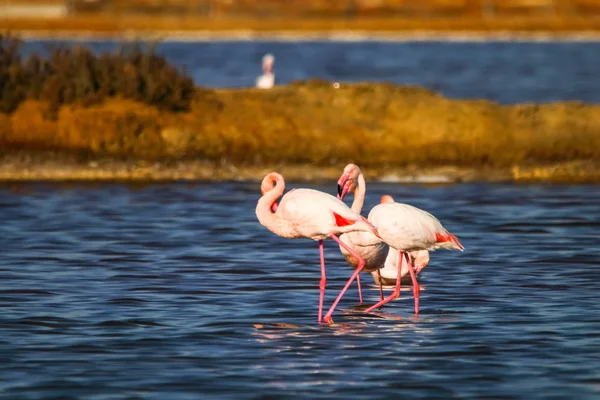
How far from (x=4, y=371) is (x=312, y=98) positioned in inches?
589

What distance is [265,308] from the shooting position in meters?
14.1

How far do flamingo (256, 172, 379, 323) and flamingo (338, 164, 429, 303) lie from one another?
0.15 m

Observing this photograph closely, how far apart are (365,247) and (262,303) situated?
47.4 inches

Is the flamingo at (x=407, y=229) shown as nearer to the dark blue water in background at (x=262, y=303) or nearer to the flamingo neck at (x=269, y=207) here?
the dark blue water in background at (x=262, y=303)

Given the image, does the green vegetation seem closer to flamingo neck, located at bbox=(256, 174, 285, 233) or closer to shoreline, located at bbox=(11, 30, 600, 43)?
flamingo neck, located at bbox=(256, 174, 285, 233)

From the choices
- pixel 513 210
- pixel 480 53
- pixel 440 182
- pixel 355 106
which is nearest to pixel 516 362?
pixel 513 210

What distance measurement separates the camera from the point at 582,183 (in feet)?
77.7

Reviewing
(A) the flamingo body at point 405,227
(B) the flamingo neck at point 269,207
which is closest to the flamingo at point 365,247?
(A) the flamingo body at point 405,227

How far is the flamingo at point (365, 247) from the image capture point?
14.0 meters

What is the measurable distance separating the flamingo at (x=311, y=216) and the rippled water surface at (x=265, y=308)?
77 centimetres

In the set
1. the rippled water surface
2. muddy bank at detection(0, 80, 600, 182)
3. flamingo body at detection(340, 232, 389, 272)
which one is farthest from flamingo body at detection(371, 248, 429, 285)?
muddy bank at detection(0, 80, 600, 182)

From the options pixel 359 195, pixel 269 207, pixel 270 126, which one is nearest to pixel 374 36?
pixel 270 126

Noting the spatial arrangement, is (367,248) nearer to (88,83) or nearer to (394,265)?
(394,265)

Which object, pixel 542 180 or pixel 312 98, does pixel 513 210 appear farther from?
pixel 312 98
